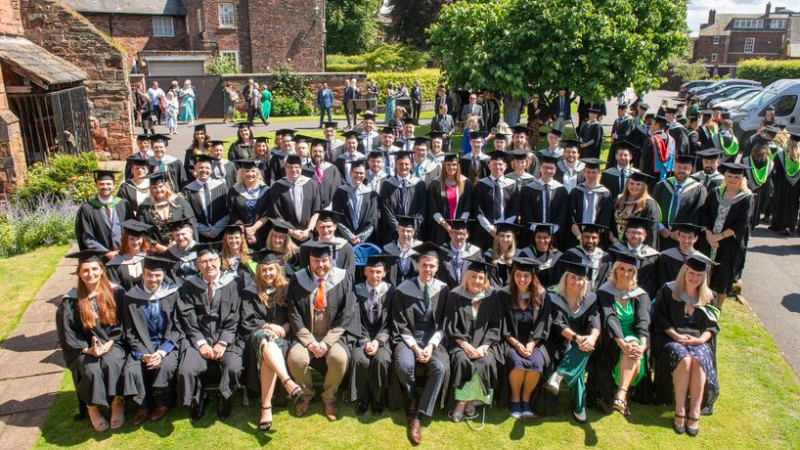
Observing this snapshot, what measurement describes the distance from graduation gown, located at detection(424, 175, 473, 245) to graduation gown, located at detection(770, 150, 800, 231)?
589 centimetres

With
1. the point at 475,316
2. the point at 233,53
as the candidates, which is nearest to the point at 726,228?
the point at 475,316

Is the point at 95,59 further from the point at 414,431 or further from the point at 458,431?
the point at 458,431

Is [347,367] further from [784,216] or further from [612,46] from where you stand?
[612,46]

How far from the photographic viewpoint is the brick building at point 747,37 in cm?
6166

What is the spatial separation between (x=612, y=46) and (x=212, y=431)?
11641mm

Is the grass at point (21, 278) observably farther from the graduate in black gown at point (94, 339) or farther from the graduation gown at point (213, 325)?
the graduation gown at point (213, 325)

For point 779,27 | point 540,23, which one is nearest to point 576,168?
point 540,23

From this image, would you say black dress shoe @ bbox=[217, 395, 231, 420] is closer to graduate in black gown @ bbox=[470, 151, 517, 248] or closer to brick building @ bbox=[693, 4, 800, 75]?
graduate in black gown @ bbox=[470, 151, 517, 248]

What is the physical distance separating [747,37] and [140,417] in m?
74.8

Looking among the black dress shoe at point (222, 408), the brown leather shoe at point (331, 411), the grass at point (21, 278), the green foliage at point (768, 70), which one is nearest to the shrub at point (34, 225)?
the grass at point (21, 278)

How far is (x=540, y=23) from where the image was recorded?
13.1 metres

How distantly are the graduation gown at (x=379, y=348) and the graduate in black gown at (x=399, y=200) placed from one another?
169 centimetres

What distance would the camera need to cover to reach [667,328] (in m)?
5.35

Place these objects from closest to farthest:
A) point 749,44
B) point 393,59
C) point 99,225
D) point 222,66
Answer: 1. point 99,225
2. point 222,66
3. point 393,59
4. point 749,44
